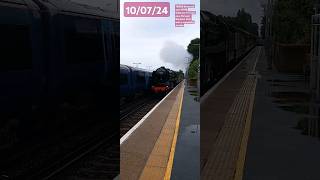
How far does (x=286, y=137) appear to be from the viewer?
2289 millimetres

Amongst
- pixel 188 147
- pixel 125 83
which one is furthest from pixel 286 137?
pixel 125 83

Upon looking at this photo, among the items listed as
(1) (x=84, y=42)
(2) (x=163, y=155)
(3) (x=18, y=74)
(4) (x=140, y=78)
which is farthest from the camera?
(1) (x=84, y=42)

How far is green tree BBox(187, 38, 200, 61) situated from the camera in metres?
2.24

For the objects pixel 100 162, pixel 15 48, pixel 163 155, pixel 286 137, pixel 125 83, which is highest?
pixel 15 48

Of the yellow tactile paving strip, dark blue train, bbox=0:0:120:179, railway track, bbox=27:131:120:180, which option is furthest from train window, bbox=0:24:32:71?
the yellow tactile paving strip

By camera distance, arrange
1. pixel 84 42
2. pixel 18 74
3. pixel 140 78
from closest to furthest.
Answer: pixel 18 74 < pixel 140 78 < pixel 84 42

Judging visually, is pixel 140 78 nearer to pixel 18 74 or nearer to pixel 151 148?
pixel 151 148

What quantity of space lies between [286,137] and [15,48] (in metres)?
1.56

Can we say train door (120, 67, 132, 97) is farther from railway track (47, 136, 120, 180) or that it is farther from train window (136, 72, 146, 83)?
railway track (47, 136, 120, 180)

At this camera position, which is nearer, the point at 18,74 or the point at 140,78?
the point at 18,74

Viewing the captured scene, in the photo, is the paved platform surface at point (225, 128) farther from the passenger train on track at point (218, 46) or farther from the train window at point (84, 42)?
the train window at point (84, 42)

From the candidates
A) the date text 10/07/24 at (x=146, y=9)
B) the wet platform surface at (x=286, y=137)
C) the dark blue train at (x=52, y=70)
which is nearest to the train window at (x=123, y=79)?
the dark blue train at (x=52, y=70)

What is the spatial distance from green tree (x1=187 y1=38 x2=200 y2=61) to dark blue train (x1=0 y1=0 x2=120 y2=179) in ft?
1.81

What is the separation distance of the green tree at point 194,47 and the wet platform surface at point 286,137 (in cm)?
51
